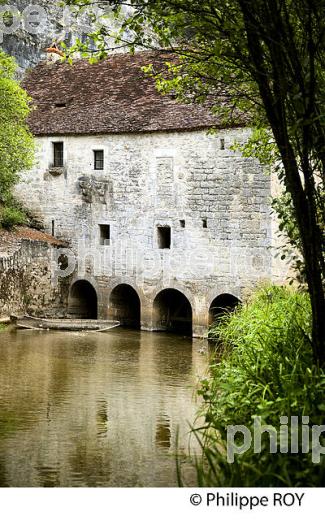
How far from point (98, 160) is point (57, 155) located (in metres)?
1.77

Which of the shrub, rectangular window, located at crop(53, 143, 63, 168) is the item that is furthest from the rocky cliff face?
the shrub

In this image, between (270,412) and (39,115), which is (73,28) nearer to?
(39,115)

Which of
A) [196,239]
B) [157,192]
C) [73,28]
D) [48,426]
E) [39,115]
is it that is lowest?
[48,426]

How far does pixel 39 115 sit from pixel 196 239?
7950mm

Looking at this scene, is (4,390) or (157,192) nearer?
(4,390)

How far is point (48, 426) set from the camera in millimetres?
11469

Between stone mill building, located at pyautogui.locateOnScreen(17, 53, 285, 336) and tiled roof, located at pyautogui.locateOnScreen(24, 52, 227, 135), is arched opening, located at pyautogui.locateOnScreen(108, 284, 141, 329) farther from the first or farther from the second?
tiled roof, located at pyautogui.locateOnScreen(24, 52, 227, 135)

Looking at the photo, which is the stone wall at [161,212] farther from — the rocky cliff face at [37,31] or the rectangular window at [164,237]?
the rocky cliff face at [37,31]

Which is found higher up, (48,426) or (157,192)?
(157,192)

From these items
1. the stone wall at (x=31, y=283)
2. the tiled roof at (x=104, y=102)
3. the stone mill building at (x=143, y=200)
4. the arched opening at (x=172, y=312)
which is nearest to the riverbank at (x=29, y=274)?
the stone wall at (x=31, y=283)

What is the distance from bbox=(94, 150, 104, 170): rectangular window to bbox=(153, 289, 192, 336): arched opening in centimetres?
485

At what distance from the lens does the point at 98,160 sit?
2691 centimetres

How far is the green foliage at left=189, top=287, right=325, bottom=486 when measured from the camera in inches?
238

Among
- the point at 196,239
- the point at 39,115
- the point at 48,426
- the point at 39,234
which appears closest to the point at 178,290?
the point at 196,239
